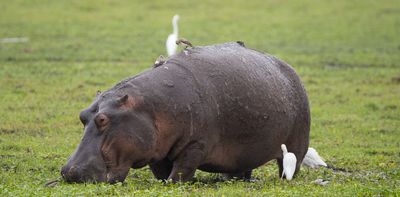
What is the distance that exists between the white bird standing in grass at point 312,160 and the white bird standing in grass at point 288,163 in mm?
1291

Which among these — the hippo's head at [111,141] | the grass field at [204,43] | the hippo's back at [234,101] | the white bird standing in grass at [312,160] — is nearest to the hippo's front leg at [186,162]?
the hippo's back at [234,101]

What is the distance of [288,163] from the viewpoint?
977 centimetres

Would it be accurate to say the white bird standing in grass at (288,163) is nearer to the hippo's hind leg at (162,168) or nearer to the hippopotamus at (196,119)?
the hippopotamus at (196,119)

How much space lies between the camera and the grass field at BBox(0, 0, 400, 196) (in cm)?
983

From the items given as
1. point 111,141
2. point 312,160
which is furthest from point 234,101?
point 312,160

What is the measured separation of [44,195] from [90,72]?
501 inches

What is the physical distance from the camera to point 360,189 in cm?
874

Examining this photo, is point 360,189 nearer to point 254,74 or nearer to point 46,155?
point 254,74

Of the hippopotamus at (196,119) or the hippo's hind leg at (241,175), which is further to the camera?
the hippo's hind leg at (241,175)

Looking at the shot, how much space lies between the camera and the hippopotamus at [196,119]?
27.9 feet

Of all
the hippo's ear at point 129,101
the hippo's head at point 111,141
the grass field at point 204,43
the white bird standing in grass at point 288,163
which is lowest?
the grass field at point 204,43

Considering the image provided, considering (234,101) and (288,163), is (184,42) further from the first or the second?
(288,163)

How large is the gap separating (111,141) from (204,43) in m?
17.9

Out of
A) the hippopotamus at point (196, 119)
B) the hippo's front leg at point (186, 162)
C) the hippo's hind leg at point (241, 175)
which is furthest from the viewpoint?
the hippo's hind leg at point (241, 175)
